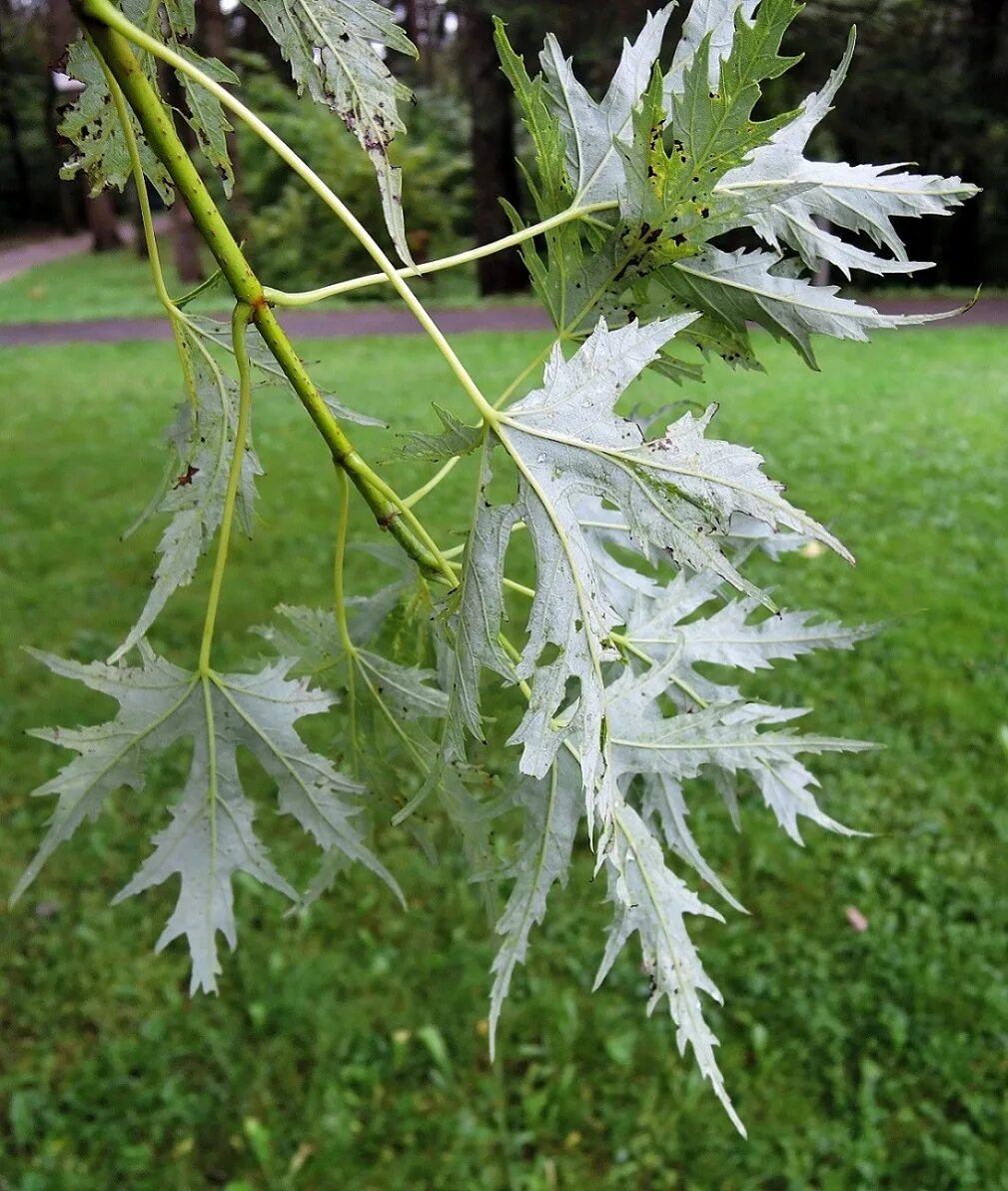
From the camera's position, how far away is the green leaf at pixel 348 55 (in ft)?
2.81

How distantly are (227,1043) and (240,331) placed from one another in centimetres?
228

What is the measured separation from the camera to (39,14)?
1647 cm

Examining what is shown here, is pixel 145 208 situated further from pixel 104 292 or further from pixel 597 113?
pixel 104 292

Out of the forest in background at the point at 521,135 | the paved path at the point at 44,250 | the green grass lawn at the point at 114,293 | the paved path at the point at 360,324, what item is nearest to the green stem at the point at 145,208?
the forest in background at the point at 521,135

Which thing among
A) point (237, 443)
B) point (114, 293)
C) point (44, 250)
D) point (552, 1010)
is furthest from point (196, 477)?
point (44, 250)

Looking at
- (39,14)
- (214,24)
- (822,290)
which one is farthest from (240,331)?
(39,14)

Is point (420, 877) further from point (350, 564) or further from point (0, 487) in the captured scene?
point (0, 487)

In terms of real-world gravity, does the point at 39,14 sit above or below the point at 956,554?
above

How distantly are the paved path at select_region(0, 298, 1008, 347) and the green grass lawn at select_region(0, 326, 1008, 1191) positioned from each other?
7032 millimetres

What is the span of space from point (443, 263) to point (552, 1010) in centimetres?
230

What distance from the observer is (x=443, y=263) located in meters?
0.85

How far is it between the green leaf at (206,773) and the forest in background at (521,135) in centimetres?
785

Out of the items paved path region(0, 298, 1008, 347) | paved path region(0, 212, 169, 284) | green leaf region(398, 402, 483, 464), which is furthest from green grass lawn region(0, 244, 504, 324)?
green leaf region(398, 402, 483, 464)

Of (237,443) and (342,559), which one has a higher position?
(237,443)
